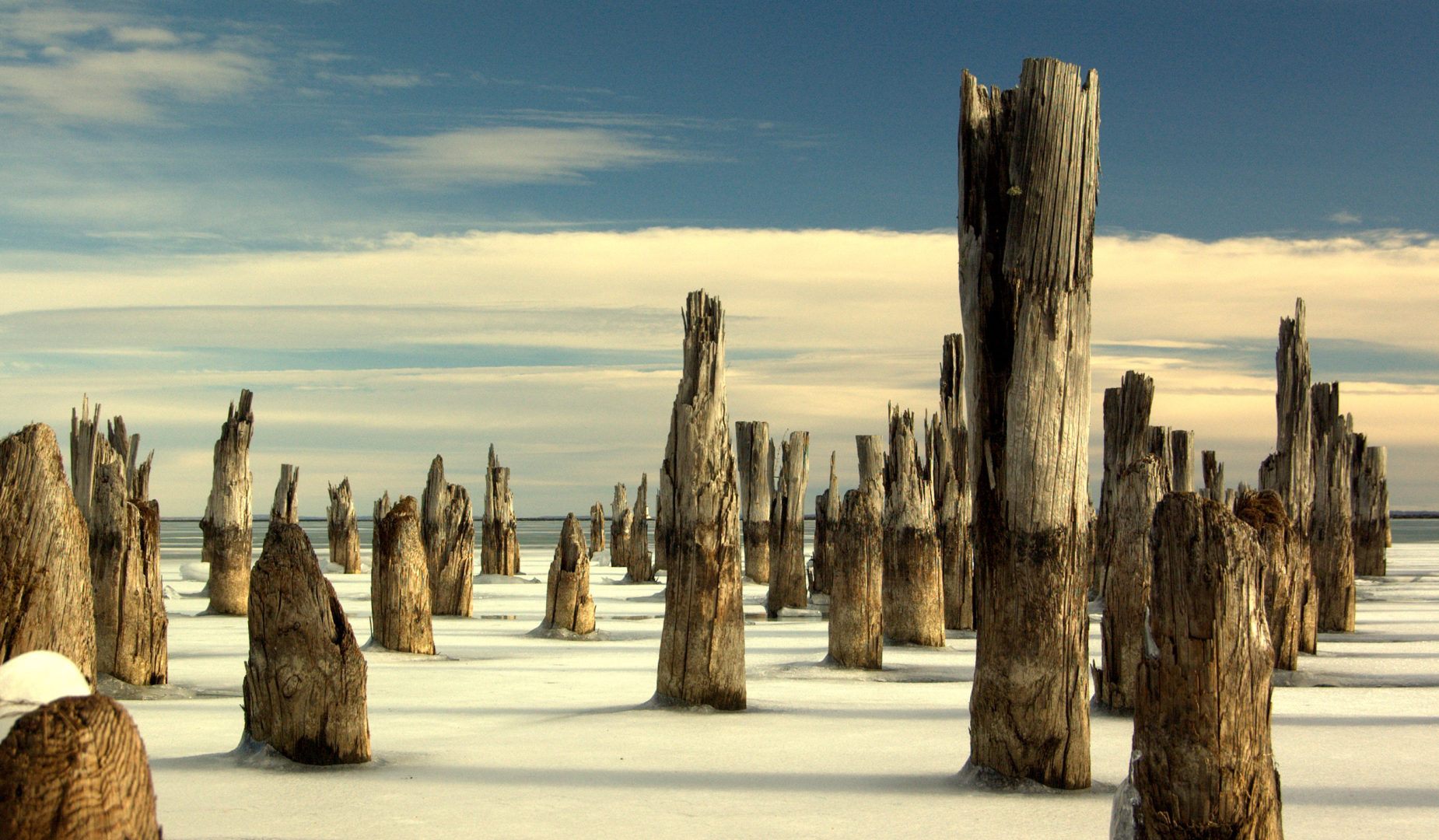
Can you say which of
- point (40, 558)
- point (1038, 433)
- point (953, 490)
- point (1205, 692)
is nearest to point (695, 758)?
point (1038, 433)

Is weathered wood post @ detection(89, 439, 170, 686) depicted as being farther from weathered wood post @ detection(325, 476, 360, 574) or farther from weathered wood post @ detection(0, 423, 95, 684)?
weathered wood post @ detection(325, 476, 360, 574)

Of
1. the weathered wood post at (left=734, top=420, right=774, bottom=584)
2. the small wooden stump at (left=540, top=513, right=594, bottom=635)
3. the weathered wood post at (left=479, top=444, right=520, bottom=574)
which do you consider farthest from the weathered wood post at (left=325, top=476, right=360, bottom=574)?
the small wooden stump at (left=540, top=513, right=594, bottom=635)

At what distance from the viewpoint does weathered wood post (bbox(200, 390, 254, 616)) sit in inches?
705

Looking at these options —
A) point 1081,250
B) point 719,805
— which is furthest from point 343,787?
point 1081,250

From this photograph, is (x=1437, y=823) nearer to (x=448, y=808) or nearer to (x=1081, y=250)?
(x=1081, y=250)

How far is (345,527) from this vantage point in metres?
30.0

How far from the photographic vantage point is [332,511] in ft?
99.6

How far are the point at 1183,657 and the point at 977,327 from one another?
2.38m

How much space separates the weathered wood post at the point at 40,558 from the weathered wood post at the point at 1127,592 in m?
6.15

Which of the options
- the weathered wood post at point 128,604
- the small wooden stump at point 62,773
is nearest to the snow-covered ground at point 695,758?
the weathered wood post at point 128,604

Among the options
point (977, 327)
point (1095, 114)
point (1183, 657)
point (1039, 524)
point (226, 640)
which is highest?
point (1095, 114)

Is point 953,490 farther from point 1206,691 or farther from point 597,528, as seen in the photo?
point 597,528

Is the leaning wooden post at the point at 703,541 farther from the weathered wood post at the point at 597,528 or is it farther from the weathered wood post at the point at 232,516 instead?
the weathered wood post at the point at 597,528

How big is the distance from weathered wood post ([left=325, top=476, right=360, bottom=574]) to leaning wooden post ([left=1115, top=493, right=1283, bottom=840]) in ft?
88.5
